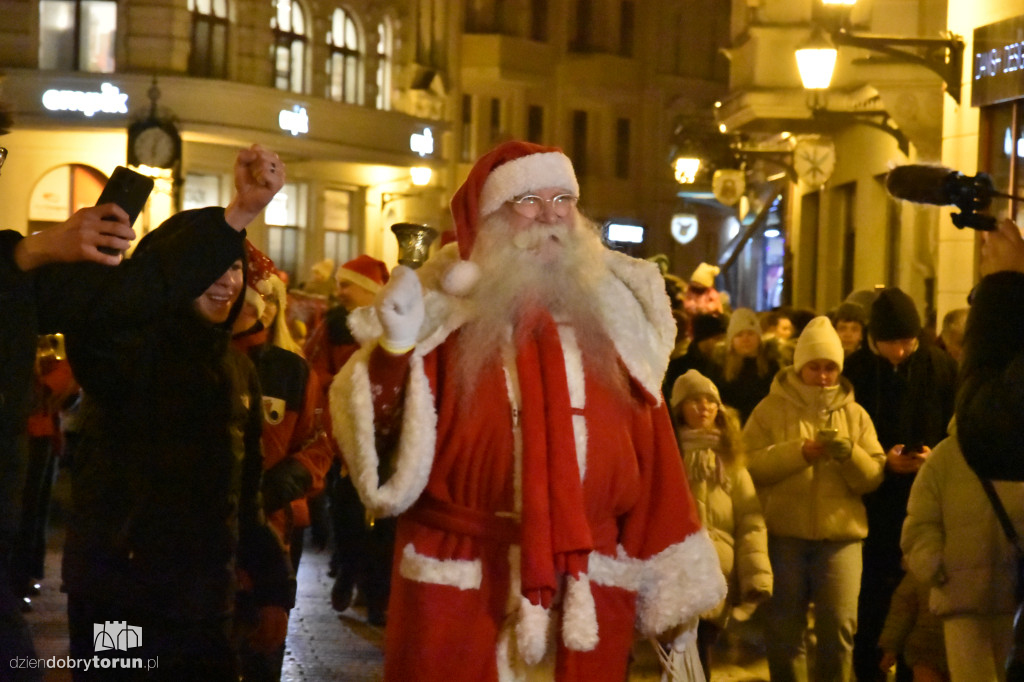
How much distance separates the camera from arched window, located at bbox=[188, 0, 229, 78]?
2609cm

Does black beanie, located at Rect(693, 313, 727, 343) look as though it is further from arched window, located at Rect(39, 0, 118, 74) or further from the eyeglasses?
arched window, located at Rect(39, 0, 118, 74)

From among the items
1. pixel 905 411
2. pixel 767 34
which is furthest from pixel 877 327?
pixel 767 34

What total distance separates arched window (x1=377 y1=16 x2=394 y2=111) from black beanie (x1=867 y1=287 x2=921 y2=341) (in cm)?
2485

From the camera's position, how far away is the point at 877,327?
24.9 feet

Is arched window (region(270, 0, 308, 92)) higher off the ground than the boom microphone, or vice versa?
arched window (region(270, 0, 308, 92))

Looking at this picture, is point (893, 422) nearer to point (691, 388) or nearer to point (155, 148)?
point (691, 388)

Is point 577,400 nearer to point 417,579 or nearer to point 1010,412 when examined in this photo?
point 417,579

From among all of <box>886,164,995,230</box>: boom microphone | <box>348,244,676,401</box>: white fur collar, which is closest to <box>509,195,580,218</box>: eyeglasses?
<box>348,244,676,401</box>: white fur collar

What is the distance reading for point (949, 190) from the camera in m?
4.01

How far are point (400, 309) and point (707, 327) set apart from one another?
578 centimetres

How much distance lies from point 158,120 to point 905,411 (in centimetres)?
1893

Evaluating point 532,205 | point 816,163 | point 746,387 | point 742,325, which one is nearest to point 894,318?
point 746,387

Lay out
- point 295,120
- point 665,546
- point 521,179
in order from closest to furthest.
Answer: point 665,546 < point 521,179 < point 295,120

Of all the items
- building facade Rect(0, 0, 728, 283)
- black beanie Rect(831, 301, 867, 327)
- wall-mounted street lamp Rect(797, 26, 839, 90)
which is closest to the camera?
black beanie Rect(831, 301, 867, 327)
